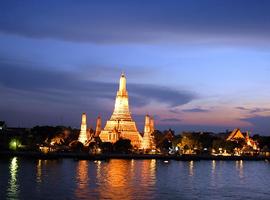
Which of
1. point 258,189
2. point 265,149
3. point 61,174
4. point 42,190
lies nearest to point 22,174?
point 61,174

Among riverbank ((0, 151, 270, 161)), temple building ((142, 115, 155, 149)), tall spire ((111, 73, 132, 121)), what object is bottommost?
riverbank ((0, 151, 270, 161))

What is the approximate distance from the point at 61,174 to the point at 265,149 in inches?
3300

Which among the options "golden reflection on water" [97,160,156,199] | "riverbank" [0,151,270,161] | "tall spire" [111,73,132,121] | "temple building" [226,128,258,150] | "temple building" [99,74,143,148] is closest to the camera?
"golden reflection on water" [97,160,156,199]

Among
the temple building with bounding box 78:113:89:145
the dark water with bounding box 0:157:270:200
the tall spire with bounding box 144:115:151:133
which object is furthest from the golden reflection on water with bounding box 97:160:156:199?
the temple building with bounding box 78:113:89:145

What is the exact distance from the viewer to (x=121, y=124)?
343 ft

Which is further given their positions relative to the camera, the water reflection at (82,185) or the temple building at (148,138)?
the temple building at (148,138)

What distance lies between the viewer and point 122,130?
103688mm

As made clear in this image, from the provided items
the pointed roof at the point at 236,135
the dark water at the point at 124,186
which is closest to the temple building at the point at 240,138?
the pointed roof at the point at 236,135

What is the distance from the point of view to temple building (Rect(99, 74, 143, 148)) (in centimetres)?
10356

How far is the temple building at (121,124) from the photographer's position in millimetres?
103562

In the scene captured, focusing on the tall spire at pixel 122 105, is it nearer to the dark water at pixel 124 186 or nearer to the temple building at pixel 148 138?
the temple building at pixel 148 138

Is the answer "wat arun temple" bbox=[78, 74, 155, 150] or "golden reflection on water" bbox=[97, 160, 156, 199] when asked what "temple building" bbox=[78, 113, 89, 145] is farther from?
"golden reflection on water" bbox=[97, 160, 156, 199]

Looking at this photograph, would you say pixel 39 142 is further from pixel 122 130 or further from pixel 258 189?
pixel 258 189

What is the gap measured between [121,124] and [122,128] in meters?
0.94
